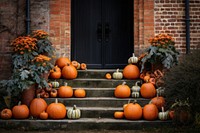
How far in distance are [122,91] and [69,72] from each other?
145cm

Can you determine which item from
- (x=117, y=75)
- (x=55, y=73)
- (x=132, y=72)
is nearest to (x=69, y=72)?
(x=55, y=73)

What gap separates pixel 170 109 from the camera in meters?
6.71

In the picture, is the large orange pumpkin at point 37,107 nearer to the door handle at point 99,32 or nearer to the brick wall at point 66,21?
the brick wall at point 66,21

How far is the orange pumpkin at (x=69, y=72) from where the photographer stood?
8.32 meters

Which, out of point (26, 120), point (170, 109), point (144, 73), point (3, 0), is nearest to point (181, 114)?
point (170, 109)

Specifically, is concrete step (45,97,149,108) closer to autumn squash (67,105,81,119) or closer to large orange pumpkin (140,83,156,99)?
large orange pumpkin (140,83,156,99)

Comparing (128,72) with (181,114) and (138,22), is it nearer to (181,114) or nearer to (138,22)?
(138,22)

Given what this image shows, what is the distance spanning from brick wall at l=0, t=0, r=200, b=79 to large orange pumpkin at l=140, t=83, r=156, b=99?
1686 mm

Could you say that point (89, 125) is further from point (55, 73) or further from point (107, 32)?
point (107, 32)

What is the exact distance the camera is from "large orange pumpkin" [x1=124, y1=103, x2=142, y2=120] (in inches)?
274

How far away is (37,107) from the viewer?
7.16 metres

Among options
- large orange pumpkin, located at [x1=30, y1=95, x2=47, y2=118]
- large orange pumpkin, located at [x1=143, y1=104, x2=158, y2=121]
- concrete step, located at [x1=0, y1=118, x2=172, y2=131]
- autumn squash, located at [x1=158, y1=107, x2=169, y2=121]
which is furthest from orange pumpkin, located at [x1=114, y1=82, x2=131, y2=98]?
large orange pumpkin, located at [x1=30, y1=95, x2=47, y2=118]

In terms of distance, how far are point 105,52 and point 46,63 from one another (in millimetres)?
2644

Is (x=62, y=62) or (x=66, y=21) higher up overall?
(x=66, y=21)
